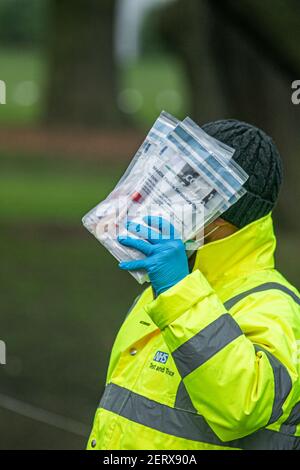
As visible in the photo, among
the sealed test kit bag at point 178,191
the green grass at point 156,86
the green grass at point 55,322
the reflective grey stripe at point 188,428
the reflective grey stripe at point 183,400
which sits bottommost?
the green grass at point 156,86

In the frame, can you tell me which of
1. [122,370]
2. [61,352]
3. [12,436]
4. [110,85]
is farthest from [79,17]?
[122,370]

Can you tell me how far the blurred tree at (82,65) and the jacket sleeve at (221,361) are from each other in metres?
21.0

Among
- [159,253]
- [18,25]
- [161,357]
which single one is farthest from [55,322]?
[18,25]

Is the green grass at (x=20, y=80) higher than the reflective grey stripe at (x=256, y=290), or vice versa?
the reflective grey stripe at (x=256, y=290)

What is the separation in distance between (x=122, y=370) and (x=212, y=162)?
0.69m

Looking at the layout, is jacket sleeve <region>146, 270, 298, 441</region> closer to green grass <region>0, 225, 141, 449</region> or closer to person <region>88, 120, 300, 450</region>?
person <region>88, 120, 300, 450</region>

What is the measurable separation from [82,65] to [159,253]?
22.3 m

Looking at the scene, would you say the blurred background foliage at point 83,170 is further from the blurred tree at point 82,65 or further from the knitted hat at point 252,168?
the knitted hat at point 252,168

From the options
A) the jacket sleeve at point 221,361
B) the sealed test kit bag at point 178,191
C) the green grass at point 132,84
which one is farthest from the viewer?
the green grass at point 132,84

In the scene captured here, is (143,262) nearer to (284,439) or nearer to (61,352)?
(284,439)

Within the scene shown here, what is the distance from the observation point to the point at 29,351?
803cm

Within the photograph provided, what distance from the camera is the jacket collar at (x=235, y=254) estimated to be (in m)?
2.95

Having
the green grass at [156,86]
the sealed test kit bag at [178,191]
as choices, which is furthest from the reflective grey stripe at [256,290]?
the green grass at [156,86]

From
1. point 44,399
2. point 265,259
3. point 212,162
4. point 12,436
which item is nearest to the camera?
point 212,162
